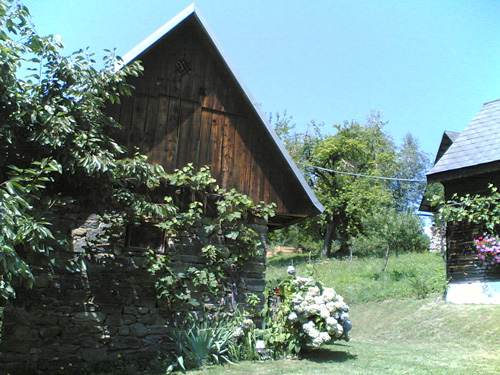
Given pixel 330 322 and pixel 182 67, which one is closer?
pixel 330 322

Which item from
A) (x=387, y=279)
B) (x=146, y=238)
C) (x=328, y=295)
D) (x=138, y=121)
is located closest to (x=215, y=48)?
(x=138, y=121)

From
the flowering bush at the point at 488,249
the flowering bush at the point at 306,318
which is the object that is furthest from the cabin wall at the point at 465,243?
the flowering bush at the point at 306,318

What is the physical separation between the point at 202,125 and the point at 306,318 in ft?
11.8

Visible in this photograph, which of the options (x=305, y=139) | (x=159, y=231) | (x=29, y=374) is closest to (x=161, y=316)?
(x=159, y=231)

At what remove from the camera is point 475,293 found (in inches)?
447

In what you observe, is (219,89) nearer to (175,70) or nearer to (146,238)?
(175,70)

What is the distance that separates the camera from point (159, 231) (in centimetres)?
764

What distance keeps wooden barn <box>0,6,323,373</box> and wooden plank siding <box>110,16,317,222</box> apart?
17 mm

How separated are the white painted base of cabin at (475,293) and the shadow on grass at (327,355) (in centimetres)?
512

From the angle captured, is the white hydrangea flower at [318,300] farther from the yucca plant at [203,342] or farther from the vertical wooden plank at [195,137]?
the vertical wooden plank at [195,137]

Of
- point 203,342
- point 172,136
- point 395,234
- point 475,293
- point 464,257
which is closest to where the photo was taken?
point 203,342

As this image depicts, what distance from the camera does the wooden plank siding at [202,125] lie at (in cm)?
766

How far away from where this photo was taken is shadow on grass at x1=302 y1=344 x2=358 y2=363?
7129mm

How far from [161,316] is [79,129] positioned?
314 centimetres
